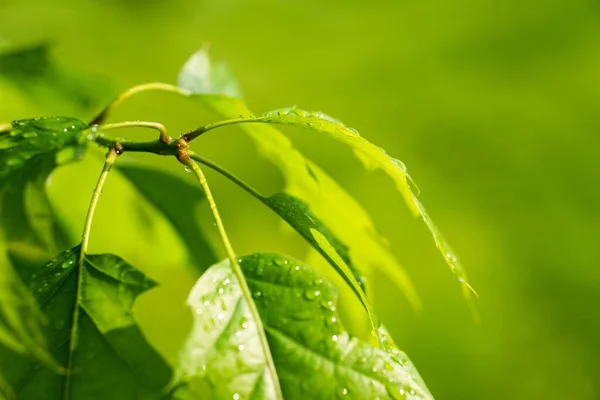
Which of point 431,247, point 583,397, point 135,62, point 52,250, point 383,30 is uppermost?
point 135,62

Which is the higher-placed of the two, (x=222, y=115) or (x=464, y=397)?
(x=222, y=115)

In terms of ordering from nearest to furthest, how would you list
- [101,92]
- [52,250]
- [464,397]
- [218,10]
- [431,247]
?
[52,250] → [101,92] → [464,397] → [431,247] → [218,10]

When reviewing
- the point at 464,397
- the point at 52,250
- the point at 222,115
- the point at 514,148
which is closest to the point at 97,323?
the point at 222,115

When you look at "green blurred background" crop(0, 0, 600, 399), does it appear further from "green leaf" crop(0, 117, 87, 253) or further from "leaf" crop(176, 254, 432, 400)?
"leaf" crop(176, 254, 432, 400)

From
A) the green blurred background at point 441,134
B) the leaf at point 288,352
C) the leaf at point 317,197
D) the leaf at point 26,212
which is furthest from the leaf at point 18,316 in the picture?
the green blurred background at point 441,134

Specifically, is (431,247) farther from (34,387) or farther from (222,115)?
(34,387)

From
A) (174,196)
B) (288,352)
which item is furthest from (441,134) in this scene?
(288,352)

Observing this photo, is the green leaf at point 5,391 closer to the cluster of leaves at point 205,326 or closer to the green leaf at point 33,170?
the cluster of leaves at point 205,326

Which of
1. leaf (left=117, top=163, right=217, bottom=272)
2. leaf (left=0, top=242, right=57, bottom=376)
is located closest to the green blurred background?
leaf (left=117, top=163, right=217, bottom=272)

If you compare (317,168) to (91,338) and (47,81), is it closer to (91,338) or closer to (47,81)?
(91,338)
